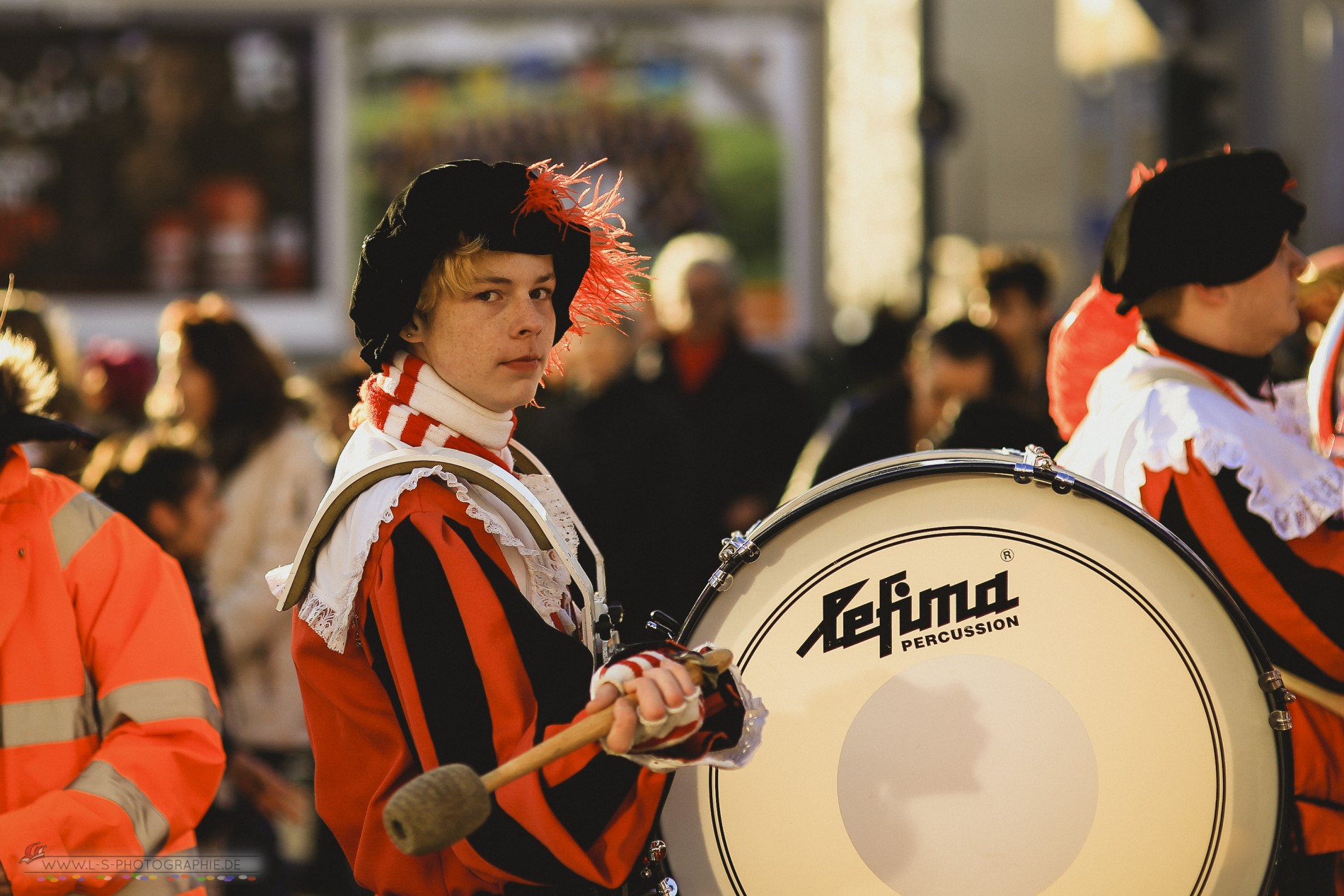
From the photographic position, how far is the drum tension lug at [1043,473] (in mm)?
2193

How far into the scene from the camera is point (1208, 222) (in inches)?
107

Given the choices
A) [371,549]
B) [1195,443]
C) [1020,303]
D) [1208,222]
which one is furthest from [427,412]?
[1020,303]

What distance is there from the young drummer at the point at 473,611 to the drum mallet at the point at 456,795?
46mm

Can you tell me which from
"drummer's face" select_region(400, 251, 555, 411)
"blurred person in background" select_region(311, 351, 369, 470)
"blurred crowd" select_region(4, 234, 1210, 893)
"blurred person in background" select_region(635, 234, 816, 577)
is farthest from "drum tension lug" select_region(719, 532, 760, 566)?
"blurred person in background" select_region(635, 234, 816, 577)

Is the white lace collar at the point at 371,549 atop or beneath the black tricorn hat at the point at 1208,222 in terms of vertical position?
beneath

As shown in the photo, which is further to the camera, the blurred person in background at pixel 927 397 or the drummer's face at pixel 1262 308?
the blurred person in background at pixel 927 397

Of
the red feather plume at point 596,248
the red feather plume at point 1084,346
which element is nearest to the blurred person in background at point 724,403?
the red feather plume at point 1084,346

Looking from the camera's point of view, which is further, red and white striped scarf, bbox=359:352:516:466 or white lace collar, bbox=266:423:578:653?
red and white striped scarf, bbox=359:352:516:466

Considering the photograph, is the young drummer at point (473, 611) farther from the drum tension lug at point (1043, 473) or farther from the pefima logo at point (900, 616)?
the drum tension lug at point (1043, 473)

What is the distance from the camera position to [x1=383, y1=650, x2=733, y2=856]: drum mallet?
5.66 feet

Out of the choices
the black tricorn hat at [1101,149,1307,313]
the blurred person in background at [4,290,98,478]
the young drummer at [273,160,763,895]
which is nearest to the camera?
the young drummer at [273,160,763,895]

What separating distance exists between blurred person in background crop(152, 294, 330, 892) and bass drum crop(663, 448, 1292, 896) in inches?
121

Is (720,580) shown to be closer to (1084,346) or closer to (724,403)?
(1084,346)

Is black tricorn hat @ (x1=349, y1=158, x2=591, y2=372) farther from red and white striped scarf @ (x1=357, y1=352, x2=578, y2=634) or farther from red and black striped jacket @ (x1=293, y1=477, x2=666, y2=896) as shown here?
red and black striped jacket @ (x1=293, y1=477, x2=666, y2=896)
